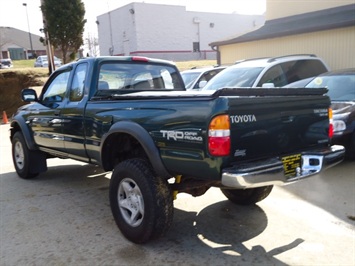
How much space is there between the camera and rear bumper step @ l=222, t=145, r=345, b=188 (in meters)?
2.84

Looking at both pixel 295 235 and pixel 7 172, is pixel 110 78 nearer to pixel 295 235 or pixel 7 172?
pixel 295 235

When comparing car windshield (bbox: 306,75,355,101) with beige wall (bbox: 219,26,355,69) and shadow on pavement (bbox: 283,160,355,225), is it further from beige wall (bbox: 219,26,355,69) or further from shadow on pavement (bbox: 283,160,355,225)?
beige wall (bbox: 219,26,355,69)

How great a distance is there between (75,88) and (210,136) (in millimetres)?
2591

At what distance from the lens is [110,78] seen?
4633 mm

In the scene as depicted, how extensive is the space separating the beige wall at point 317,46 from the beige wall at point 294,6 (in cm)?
235

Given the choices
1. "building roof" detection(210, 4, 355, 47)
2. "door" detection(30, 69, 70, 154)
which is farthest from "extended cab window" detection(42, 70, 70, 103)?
"building roof" detection(210, 4, 355, 47)

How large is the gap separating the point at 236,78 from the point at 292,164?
15.3 ft

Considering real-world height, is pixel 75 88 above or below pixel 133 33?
below

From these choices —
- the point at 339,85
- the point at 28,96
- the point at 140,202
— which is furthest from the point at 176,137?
the point at 339,85

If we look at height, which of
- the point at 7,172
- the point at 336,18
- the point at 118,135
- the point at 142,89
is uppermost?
the point at 336,18

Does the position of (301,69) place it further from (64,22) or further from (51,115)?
(64,22)

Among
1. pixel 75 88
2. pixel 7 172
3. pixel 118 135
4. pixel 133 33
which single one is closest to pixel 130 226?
pixel 118 135

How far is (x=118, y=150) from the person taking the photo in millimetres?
4207

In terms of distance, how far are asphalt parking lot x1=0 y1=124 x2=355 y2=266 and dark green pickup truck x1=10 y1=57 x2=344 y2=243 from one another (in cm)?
28
